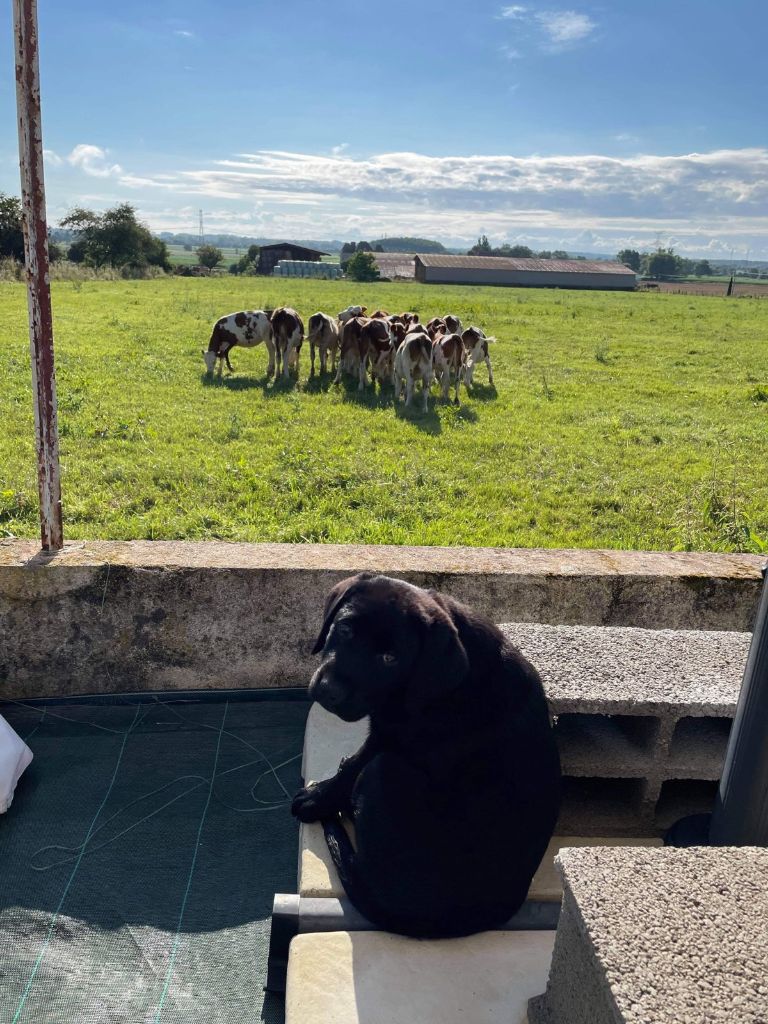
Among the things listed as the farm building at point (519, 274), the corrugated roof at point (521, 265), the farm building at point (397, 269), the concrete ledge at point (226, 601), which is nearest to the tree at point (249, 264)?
the farm building at point (397, 269)

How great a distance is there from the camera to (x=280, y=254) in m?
93.2

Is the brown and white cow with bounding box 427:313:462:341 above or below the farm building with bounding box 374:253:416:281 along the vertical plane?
below

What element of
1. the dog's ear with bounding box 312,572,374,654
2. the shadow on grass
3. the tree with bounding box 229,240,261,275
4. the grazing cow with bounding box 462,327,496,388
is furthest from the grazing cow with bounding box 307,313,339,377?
the tree with bounding box 229,240,261,275

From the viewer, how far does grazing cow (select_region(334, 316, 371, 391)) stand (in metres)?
14.3

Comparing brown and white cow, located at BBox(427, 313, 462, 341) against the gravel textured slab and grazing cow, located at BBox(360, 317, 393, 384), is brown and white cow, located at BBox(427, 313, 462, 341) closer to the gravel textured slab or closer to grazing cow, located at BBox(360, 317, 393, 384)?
grazing cow, located at BBox(360, 317, 393, 384)

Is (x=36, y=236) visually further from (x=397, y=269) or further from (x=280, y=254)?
(x=280, y=254)

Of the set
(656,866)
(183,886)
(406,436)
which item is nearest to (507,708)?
(656,866)

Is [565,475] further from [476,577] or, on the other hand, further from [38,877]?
[38,877]

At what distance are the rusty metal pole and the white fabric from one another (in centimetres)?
105

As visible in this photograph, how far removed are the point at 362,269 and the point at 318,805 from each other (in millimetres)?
60929

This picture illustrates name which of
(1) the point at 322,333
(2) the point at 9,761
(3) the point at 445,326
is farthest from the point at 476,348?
(2) the point at 9,761

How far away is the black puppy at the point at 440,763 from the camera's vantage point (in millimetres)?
2453

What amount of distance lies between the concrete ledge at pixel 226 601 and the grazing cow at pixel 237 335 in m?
10.7

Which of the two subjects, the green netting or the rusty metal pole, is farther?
the rusty metal pole
